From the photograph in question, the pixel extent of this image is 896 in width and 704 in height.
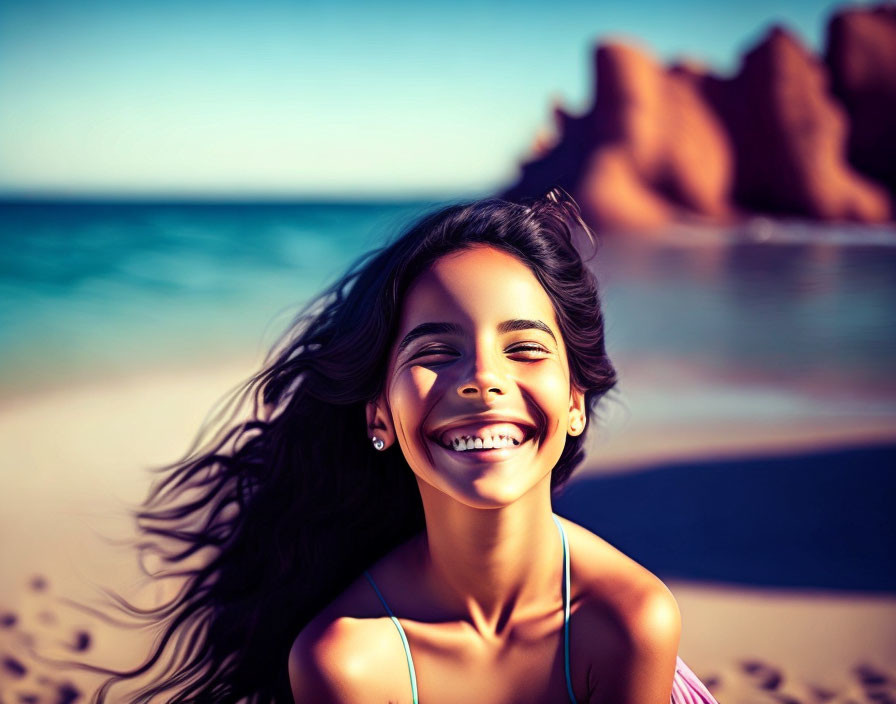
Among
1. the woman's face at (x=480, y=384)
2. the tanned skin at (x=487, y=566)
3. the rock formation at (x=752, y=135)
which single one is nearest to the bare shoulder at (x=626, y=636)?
the tanned skin at (x=487, y=566)

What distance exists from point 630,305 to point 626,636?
11.1 m

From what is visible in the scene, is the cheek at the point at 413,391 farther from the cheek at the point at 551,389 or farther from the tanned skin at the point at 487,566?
the cheek at the point at 551,389

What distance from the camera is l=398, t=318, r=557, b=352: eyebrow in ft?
5.69

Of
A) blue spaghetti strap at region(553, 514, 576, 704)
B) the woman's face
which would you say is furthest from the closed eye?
blue spaghetti strap at region(553, 514, 576, 704)

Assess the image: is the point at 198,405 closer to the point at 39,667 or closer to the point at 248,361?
the point at 248,361

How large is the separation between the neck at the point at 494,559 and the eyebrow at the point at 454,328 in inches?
14.1

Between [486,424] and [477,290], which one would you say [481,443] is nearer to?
[486,424]

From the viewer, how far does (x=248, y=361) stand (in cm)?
966

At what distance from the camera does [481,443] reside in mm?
1701

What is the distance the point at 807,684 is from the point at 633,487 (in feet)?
6.19

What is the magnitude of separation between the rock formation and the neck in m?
19.2

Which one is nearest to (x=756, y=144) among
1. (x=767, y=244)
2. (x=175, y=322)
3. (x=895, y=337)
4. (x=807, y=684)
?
(x=767, y=244)

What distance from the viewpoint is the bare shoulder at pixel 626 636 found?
1.80 metres

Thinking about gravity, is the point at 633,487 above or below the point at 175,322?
above
